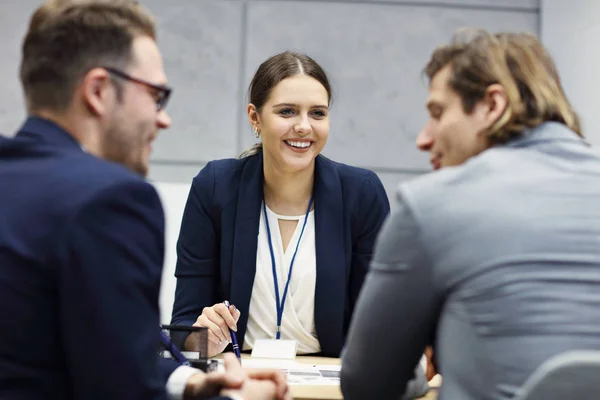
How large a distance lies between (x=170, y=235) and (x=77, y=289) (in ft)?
6.05

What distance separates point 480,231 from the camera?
1.08 meters

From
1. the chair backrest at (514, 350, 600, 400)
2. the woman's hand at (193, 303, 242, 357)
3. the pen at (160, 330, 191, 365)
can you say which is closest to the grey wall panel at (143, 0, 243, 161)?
the woman's hand at (193, 303, 242, 357)

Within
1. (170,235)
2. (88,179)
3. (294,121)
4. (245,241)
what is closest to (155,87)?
(88,179)

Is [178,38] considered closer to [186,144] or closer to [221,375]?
[186,144]

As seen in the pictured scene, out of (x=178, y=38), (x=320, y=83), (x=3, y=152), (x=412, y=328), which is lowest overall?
(x=412, y=328)

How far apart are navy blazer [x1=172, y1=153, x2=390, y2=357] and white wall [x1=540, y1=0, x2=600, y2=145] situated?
5.40 ft

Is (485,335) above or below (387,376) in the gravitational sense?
above

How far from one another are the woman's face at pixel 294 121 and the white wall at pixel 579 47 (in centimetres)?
163

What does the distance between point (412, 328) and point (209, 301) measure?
49.5 inches

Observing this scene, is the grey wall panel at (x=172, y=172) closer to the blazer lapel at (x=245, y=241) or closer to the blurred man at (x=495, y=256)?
the blazer lapel at (x=245, y=241)

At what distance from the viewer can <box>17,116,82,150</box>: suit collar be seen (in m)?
1.10

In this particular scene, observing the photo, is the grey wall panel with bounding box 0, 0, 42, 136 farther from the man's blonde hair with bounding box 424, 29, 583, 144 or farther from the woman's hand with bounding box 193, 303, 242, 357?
the man's blonde hair with bounding box 424, 29, 583, 144

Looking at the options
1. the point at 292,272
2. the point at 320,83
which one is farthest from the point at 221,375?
the point at 320,83

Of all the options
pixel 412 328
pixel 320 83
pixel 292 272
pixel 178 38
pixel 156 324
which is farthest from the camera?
pixel 178 38
